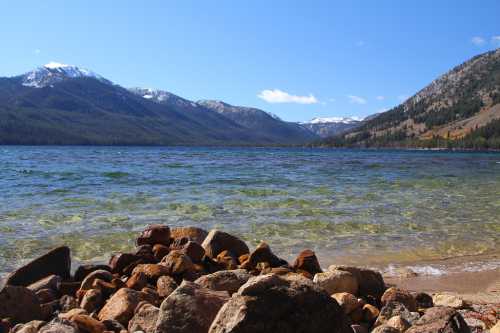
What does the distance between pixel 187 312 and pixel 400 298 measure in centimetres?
369

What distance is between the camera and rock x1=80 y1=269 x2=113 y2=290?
26.5 feet

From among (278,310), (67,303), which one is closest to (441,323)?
(278,310)

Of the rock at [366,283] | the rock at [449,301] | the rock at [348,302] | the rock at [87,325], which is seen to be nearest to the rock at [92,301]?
the rock at [87,325]

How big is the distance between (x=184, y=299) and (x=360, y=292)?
3.75 meters

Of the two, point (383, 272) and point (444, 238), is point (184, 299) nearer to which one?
point (383, 272)

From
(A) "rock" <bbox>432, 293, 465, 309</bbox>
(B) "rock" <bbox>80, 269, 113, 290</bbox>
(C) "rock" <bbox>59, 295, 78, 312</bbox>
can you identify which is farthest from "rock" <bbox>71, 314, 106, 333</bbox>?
(A) "rock" <bbox>432, 293, 465, 309</bbox>

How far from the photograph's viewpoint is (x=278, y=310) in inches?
190

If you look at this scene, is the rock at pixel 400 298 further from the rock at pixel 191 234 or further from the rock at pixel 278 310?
the rock at pixel 191 234

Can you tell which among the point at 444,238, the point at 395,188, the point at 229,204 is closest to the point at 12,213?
the point at 229,204

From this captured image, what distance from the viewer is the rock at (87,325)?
5.84m

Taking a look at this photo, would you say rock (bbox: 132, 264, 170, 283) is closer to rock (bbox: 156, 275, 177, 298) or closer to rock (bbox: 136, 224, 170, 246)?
rock (bbox: 156, 275, 177, 298)

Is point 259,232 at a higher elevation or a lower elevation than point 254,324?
lower

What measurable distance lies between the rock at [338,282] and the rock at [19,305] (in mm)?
4389

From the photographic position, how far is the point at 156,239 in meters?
10.9
